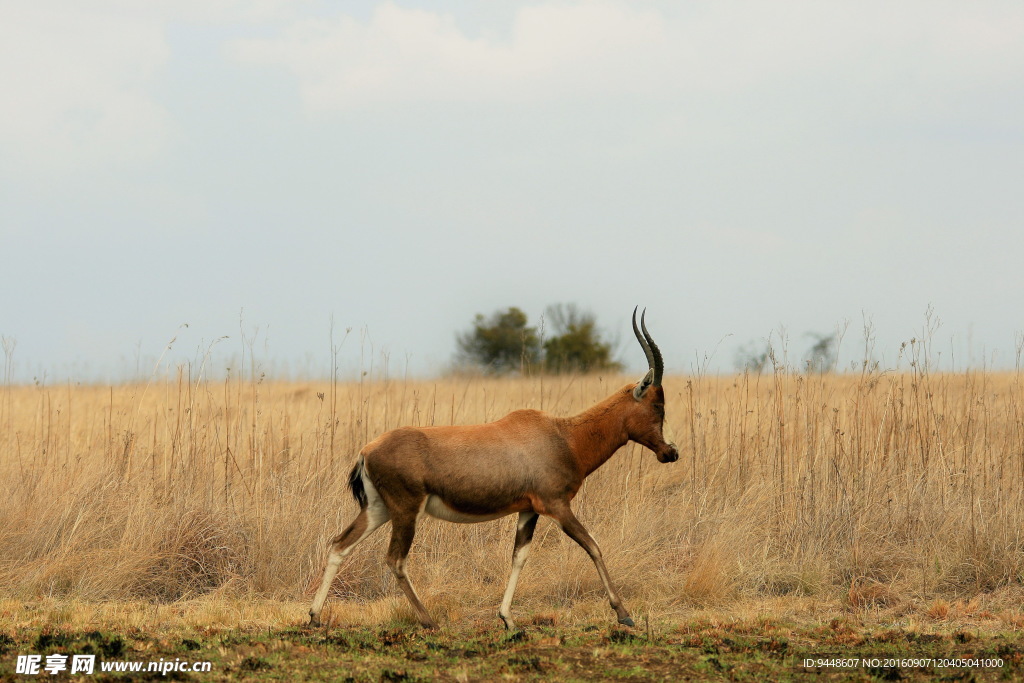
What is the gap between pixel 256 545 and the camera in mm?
8859

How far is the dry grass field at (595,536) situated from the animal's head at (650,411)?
4.33 feet

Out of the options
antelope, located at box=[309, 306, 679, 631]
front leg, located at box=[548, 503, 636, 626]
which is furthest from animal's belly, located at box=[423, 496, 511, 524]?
front leg, located at box=[548, 503, 636, 626]

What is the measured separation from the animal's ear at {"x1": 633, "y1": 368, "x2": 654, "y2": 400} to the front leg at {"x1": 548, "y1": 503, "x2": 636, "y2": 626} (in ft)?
3.28

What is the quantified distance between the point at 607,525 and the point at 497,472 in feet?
9.68

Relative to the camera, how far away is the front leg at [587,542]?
693 centimetres

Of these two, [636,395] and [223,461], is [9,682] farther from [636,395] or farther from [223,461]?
[223,461]

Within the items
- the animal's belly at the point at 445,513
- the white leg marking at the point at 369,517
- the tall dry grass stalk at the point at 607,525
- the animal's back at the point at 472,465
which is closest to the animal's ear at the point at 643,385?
the animal's back at the point at 472,465

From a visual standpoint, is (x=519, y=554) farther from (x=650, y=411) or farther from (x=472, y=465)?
(x=650, y=411)

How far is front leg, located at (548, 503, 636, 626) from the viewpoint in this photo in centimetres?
693

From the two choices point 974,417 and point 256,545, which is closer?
point 256,545

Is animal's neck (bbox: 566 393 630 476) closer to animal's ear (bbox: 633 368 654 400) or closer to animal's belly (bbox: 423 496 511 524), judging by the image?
animal's ear (bbox: 633 368 654 400)

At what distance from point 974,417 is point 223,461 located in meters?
8.24

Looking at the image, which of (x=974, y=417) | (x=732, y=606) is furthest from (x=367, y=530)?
(x=974, y=417)

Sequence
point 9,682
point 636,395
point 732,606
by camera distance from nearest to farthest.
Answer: point 9,682
point 636,395
point 732,606
